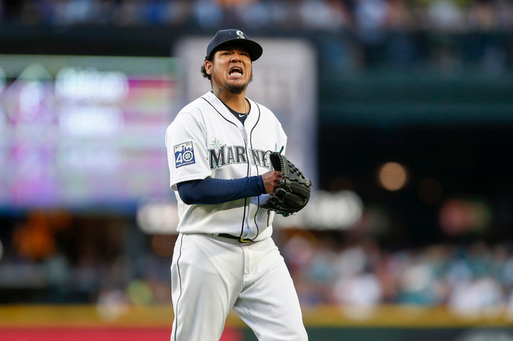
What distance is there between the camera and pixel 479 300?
8.27 metres

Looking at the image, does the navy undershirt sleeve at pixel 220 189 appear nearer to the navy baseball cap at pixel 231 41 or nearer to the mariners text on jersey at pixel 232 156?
the mariners text on jersey at pixel 232 156

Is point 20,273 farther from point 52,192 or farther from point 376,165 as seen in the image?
point 376,165

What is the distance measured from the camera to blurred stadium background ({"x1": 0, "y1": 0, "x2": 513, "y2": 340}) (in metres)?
7.54

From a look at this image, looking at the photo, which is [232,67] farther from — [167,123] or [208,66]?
[167,123]

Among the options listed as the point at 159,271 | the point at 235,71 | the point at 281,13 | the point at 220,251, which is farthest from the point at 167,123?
the point at 220,251

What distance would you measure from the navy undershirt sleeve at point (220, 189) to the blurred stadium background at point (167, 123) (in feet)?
13.7

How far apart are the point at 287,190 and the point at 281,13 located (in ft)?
24.5

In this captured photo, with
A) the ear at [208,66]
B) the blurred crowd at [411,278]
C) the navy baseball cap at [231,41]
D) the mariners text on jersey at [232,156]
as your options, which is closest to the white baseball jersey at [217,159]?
the mariners text on jersey at [232,156]

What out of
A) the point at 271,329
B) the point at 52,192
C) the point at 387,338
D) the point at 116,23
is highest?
the point at 116,23

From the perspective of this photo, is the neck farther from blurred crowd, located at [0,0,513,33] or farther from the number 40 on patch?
blurred crowd, located at [0,0,513,33]

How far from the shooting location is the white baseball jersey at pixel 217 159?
2.77 metres

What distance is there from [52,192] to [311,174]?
10.6ft

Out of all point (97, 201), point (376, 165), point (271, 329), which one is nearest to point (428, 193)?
point (376, 165)

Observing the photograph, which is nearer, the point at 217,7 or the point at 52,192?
the point at 52,192
